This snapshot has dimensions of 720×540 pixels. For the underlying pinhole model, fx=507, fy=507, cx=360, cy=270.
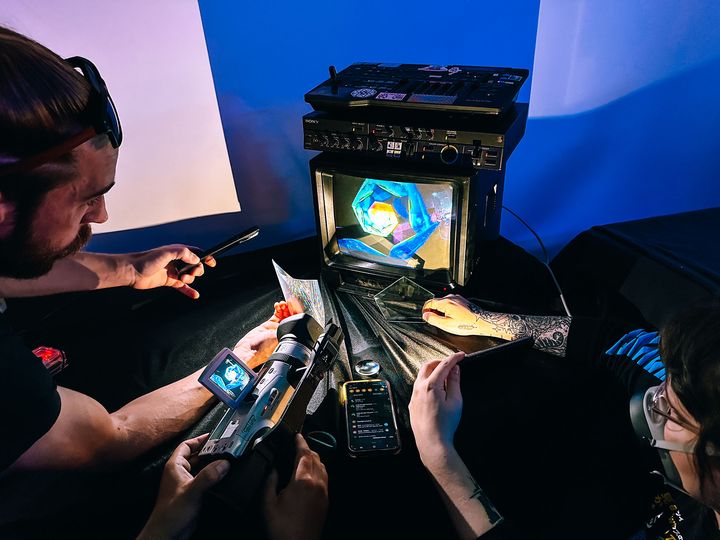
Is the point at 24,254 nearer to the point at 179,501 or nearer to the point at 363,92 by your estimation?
the point at 179,501

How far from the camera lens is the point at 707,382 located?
80cm

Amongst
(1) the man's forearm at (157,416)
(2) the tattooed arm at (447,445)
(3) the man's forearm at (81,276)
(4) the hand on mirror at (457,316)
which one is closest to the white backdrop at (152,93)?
(3) the man's forearm at (81,276)

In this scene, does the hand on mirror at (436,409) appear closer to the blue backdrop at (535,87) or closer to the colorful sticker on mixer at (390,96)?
the colorful sticker on mixer at (390,96)

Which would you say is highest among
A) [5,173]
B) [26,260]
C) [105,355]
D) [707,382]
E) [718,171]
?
[5,173]

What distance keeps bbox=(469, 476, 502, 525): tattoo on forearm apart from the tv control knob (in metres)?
0.79

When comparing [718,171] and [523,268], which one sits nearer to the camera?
[523,268]

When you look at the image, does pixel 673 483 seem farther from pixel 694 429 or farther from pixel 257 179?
pixel 257 179

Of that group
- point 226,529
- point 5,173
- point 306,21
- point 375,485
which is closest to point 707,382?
point 375,485

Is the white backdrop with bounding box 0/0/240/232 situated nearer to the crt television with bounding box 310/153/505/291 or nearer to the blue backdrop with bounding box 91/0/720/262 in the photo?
the blue backdrop with bounding box 91/0/720/262

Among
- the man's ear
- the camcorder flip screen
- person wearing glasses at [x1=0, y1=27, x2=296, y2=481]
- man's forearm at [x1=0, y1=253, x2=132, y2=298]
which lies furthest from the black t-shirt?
man's forearm at [x1=0, y1=253, x2=132, y2=298]

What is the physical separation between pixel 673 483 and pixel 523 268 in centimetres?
90

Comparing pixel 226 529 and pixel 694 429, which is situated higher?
pixel 694 429

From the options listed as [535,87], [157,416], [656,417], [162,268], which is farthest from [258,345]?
[535,87]

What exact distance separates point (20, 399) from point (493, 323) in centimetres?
112
